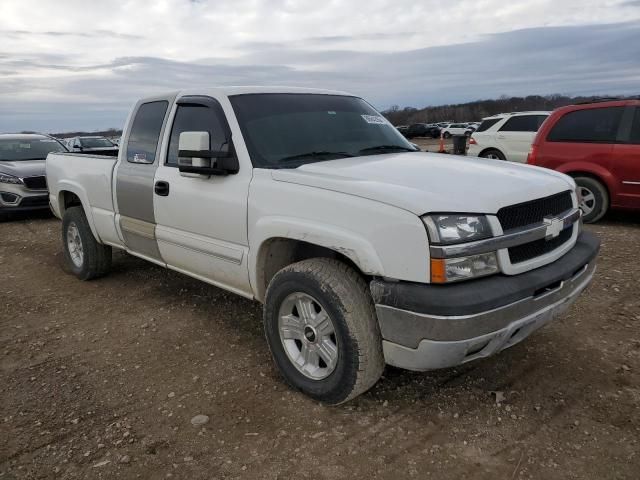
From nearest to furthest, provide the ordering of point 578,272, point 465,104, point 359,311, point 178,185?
point 359,311, point 578,272, point 178,185, point 465,104

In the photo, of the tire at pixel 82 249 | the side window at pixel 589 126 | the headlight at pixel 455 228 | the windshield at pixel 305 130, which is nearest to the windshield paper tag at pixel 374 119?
the windshield at pixel 305 130

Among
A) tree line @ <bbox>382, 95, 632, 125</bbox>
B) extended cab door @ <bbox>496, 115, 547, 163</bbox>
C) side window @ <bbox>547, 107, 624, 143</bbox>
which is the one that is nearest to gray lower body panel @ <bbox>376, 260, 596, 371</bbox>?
side window @ <bbox>547, 107, 624, 143</bbox>

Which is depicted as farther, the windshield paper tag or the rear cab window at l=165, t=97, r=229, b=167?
the windshield paper tag

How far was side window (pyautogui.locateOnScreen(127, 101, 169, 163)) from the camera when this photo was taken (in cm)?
439

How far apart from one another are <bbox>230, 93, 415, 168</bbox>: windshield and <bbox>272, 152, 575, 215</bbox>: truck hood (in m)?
0.21

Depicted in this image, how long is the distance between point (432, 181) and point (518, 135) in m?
10.7

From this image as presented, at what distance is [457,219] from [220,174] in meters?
1.66

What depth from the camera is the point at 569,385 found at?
3205 mm

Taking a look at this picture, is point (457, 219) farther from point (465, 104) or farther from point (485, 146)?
point (465, 104)

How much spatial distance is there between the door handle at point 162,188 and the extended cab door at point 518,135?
1021cm

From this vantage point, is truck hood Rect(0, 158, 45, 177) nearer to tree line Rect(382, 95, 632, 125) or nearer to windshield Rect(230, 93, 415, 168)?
windshield Rect(230, 93, 415, 168)

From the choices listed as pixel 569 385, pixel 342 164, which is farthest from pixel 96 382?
pixel 569 385

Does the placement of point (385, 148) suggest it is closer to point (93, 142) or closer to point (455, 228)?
point (455, 228)

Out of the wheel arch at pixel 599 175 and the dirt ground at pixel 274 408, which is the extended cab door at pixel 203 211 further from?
the wheel arch at pixel 599 175
